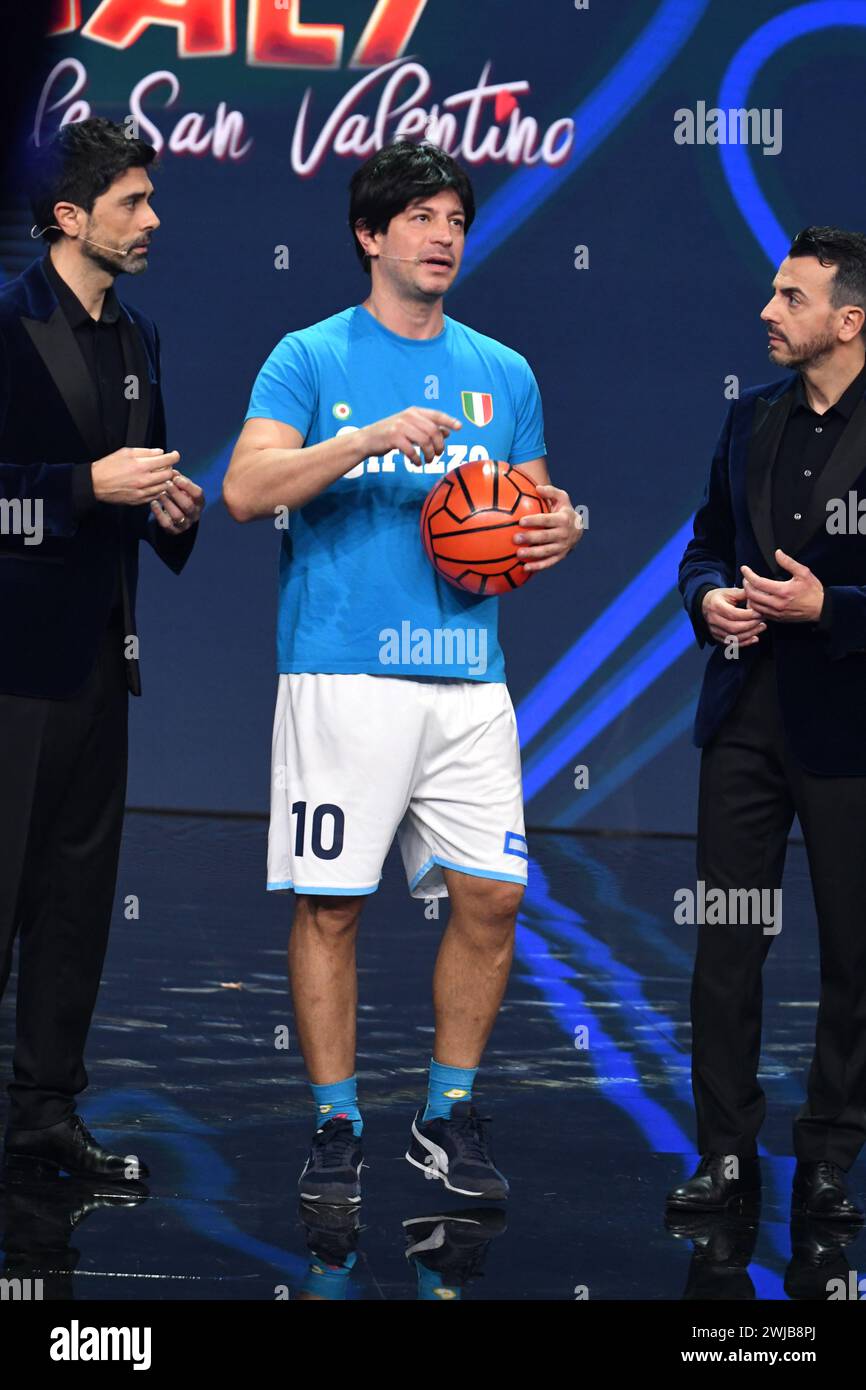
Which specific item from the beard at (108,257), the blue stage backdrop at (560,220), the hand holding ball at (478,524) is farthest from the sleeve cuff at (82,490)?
the blue stage backdrop at (560,220)

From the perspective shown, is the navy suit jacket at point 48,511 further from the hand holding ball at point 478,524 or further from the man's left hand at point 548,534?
the man's left hand at point 548,534

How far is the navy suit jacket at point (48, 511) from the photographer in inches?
137

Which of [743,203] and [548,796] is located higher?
[743,203]

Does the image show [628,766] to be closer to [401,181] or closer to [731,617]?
[731,617]

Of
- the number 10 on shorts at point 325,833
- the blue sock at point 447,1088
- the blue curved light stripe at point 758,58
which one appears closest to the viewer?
the number 10 on shorts at point 325,833

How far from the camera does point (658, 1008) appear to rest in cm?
528

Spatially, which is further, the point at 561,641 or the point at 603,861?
the point at 561,641

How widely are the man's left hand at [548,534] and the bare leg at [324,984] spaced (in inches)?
27.9

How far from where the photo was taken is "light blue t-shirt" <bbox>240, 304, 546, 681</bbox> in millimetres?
3512

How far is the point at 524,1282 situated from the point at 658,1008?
2343mm

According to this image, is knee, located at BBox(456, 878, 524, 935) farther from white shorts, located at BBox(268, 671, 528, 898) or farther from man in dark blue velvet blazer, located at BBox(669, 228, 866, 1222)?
man in dark blue velvet blazer, located at BBox(669, 228, 866, 1222)

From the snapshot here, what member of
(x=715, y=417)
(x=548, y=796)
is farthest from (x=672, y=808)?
(x=715, y=417)

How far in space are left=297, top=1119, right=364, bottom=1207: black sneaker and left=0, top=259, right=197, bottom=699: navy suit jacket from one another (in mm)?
938

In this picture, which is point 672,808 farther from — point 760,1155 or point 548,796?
point 760,1155
